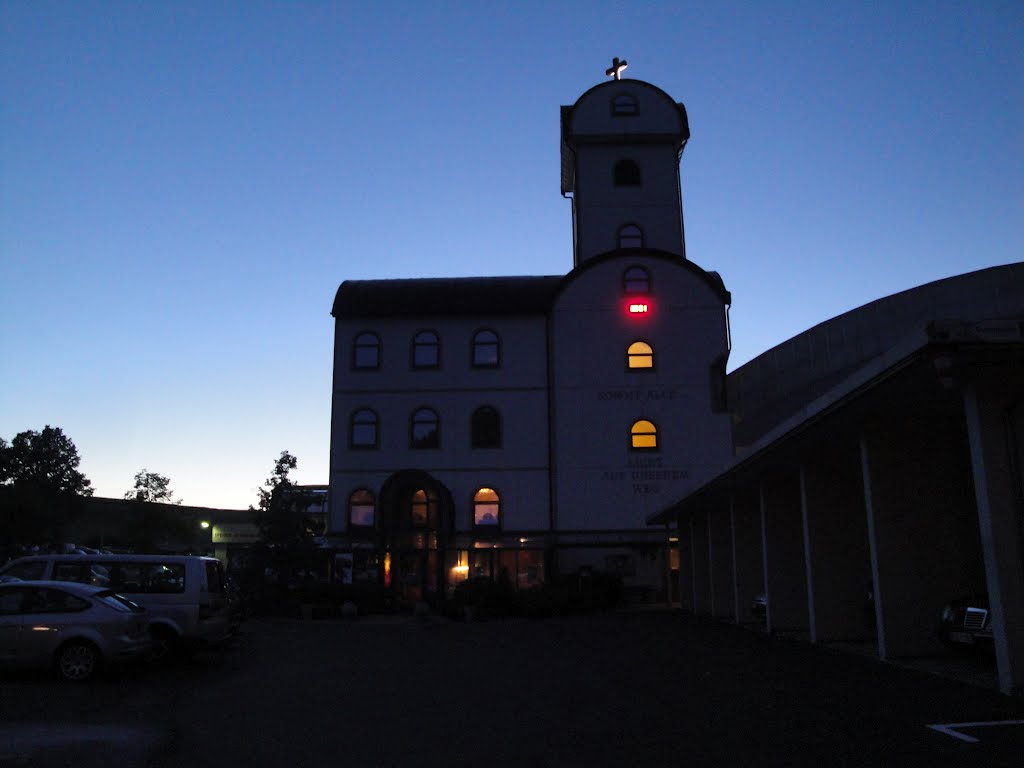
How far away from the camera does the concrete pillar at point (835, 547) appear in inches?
592

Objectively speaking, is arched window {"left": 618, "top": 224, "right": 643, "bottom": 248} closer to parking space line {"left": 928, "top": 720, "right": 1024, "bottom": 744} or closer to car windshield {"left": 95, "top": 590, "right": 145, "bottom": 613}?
car windshield {"left": 95, "top": 590, "right": 145, "bottom": 613}

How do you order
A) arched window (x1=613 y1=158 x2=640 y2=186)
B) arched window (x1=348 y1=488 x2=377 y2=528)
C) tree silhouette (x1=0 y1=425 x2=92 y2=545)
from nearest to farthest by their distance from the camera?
1. arched window (x1=348 y1=488 x2=377 y2=528)
2. arched window (x1=613 y1=158 x2=640 y2=186)
3. tree silhouette (x1=0 y1=425 x2=92 y2=545)

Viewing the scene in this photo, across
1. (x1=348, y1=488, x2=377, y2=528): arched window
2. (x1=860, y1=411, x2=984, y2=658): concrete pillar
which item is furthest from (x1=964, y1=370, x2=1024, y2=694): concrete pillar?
(x1=348, y1=488, x2=377, y2=528): arched window

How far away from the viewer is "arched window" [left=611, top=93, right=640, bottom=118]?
39250 mm

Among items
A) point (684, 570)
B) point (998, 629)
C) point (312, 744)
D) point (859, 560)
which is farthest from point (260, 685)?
point (684, 570)

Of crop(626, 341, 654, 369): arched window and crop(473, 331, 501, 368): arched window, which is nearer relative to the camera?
crop(626, 341, 654, 369): arched window

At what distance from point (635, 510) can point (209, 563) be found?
2174 cm

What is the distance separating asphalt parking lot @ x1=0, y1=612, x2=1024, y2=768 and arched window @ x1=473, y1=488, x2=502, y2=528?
1888 cm

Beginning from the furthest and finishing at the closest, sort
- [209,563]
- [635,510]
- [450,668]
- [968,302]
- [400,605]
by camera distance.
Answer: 1. [635,510]
2. [400,605]
3. [968,302]
4. [209,563]
5. [450,668]

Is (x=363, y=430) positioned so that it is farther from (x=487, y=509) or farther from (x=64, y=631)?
(x=64, y=631)

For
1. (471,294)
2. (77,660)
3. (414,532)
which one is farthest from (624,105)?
(77,660)

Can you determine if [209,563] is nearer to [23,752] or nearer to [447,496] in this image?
[23,752]

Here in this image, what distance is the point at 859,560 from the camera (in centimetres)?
1509

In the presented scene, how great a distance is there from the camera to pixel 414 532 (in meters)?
33.9
